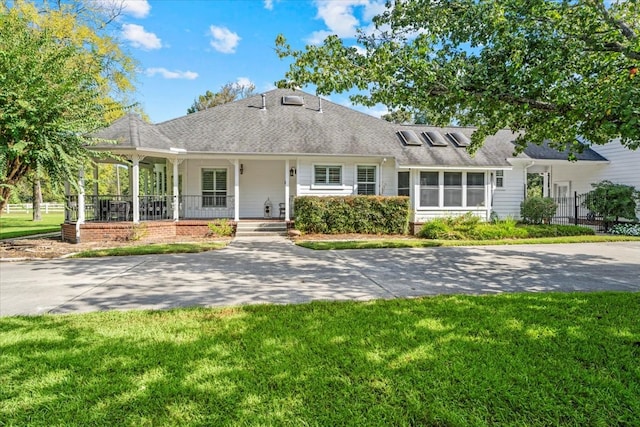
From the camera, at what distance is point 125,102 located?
24.3 m

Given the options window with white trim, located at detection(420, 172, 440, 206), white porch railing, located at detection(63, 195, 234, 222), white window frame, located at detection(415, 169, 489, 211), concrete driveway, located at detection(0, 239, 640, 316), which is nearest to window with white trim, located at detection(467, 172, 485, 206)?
white window frame, located at detection(415, 169, 489, 211)

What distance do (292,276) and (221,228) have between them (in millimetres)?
7504

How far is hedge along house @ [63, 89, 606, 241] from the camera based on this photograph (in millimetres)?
14930

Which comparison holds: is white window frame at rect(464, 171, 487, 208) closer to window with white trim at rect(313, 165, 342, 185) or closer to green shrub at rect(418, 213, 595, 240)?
green shrub at rect(418, 213, 595, 240)

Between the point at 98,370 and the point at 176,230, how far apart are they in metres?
11.7

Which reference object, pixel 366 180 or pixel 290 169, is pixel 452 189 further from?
pixel 290 169

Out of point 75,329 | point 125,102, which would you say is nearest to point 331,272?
point 75,329

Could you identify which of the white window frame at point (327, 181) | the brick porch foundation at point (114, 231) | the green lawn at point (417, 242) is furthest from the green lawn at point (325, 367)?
the white window frame at point (327, 181)

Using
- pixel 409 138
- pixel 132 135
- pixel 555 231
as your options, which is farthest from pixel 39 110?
pixel 555 231

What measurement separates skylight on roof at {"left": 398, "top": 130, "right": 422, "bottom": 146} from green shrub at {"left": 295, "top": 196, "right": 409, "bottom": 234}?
3.80 m

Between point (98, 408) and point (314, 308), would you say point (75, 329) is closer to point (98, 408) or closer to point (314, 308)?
point (98, 408)

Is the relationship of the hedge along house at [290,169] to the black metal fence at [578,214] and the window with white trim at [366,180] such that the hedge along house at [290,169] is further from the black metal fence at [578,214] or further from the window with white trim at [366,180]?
the black metal fence at [578,214]

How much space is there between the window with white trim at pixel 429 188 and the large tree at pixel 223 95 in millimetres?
27907

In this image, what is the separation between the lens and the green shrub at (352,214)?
46.4ft
